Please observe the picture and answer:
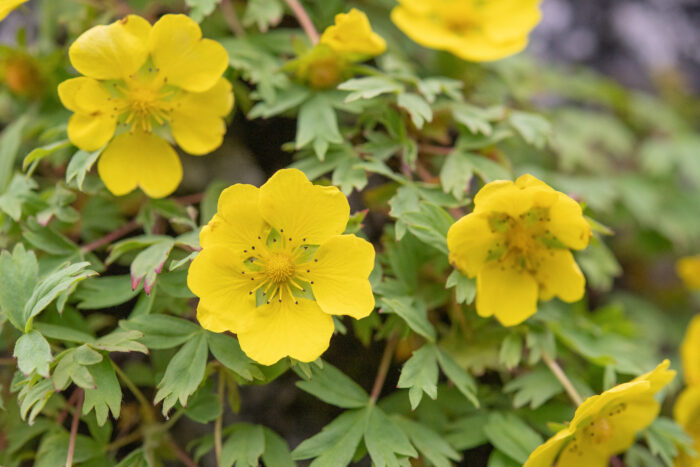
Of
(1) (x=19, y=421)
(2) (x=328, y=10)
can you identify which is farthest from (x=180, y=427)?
(2) (x=328, y=10)

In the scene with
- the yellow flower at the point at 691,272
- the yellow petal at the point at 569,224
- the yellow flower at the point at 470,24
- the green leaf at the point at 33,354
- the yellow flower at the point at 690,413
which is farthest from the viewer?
the yellow flower at the point at 691,272

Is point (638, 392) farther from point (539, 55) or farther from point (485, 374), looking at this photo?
point (539, 55)

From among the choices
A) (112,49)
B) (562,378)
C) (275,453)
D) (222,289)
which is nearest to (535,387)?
(562,378)

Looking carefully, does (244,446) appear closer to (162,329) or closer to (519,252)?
(162,329)

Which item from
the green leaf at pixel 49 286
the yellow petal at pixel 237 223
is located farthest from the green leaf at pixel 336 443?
the green leaf at pixel 49 286

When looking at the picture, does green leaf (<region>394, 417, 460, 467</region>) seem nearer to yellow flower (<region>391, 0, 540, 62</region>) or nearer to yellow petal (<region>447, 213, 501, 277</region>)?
yellow petal (<region>447, 213, 501, 277</region>)

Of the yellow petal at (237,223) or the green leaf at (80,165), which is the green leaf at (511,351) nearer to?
the yellow petal at (237,223)
